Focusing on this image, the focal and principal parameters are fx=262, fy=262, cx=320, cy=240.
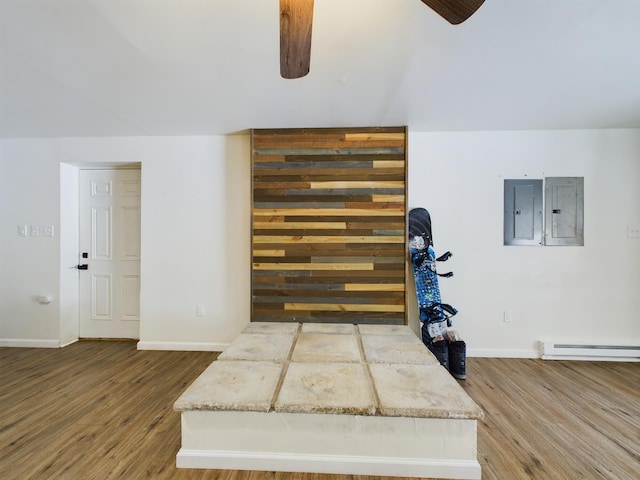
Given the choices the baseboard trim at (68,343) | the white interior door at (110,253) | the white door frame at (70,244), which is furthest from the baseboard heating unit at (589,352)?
the baseboard trim at (68,343)

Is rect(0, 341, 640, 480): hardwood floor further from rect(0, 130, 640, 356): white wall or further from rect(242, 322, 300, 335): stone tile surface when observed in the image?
rect(242, 322, 300, 335): stone tile surface

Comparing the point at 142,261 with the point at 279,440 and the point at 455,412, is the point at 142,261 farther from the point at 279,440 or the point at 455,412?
the point at 455,412

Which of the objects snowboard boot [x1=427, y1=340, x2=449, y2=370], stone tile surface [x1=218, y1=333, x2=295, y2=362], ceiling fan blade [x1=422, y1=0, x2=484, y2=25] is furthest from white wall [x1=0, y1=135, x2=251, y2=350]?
ceiling fan blade [x1=422, y1=0, x2=484, y2=25]

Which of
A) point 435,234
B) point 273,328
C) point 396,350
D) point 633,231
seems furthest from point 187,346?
point 633,231

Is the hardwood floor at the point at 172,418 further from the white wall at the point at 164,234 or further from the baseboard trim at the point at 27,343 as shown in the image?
the white wall at the point at 164,234

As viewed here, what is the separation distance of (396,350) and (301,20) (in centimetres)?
206

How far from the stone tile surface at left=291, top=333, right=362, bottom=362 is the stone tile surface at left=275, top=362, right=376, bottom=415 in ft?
0.29

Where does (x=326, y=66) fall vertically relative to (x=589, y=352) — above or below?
above

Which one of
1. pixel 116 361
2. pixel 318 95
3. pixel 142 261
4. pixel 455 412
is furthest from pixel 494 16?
pixel 116 361

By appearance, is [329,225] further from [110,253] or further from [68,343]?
[68,343]

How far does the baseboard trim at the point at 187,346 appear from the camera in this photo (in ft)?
9.45

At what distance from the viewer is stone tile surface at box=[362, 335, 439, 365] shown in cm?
181

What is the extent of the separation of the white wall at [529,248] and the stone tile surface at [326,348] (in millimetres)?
1337

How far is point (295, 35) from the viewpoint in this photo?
117 centimetres
